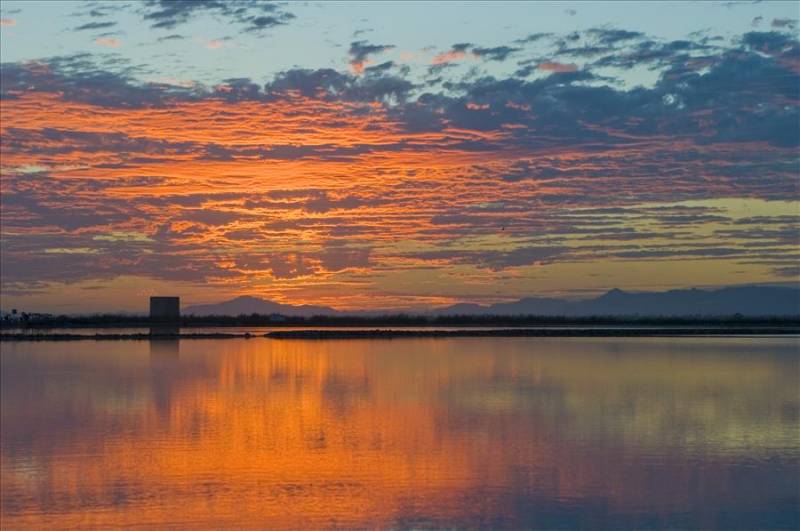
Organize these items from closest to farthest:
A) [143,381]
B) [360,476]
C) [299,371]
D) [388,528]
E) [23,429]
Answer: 1. [388,528]
2. [360,476]
3. [23,429]
4. [143,381]
5. [299,371]

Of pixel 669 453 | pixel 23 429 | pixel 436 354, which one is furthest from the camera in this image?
Answer: pixel 436 354

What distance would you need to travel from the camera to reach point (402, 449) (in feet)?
63.5

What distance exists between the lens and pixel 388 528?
1347 centimetres

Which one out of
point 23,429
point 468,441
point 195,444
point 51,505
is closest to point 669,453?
point 468,441

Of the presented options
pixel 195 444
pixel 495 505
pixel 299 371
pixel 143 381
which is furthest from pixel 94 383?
pixel 495 505

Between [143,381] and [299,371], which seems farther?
[299,371]

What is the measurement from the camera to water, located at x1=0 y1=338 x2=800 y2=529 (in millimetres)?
14445

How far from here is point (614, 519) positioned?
13953 millimetres

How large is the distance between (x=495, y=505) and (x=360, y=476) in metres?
2.81

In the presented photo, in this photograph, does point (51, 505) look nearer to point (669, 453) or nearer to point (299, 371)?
point (669, 453)

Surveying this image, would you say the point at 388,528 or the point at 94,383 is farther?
the point at 94,383

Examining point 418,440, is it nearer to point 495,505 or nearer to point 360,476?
point 360,476

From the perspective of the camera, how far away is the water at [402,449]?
47.4 feet

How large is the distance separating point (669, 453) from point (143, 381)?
1863cm
